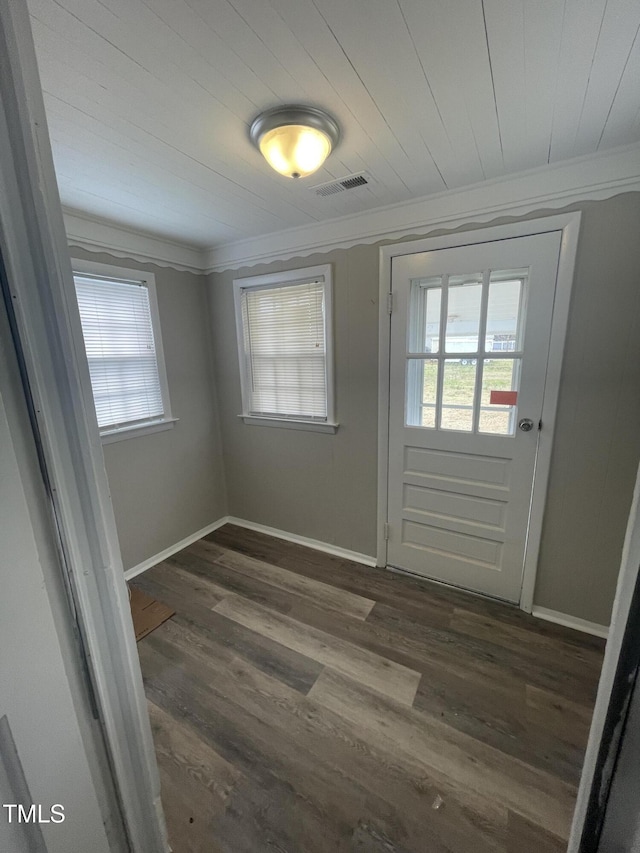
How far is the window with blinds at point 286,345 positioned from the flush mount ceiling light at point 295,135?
94 centimetres

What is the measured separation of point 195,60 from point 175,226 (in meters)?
1.33

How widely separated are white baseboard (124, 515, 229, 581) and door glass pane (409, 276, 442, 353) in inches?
87.9

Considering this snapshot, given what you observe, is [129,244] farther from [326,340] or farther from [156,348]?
[326,340]

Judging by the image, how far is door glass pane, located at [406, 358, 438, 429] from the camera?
1988 mm

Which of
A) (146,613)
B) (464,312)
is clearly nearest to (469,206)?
(464,312)

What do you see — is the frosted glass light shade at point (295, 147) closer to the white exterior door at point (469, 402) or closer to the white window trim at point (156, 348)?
the white exterior door at point (469, 402)

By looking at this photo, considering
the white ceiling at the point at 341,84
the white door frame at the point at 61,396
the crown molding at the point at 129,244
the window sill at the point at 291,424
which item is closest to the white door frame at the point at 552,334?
the white ceiling at the point at 341,84

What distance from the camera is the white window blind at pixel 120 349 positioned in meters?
2.06

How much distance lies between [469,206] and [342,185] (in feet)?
2.20

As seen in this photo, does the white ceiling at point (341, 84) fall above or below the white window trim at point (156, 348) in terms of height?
above

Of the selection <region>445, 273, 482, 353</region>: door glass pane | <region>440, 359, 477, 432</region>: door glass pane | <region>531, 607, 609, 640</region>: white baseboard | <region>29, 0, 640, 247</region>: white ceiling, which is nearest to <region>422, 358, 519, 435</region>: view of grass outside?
<region>440, 359, 477, 432</region>: door glass pane

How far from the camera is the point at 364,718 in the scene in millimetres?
1412

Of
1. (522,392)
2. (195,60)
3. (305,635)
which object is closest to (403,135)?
(195,60)

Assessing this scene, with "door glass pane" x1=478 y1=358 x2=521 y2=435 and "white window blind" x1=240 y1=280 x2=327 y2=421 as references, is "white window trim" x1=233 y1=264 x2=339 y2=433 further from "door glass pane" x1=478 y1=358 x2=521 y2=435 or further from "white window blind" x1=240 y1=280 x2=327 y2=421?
"door glass pane" x1=478 y1=358 x2=521 y2=435
